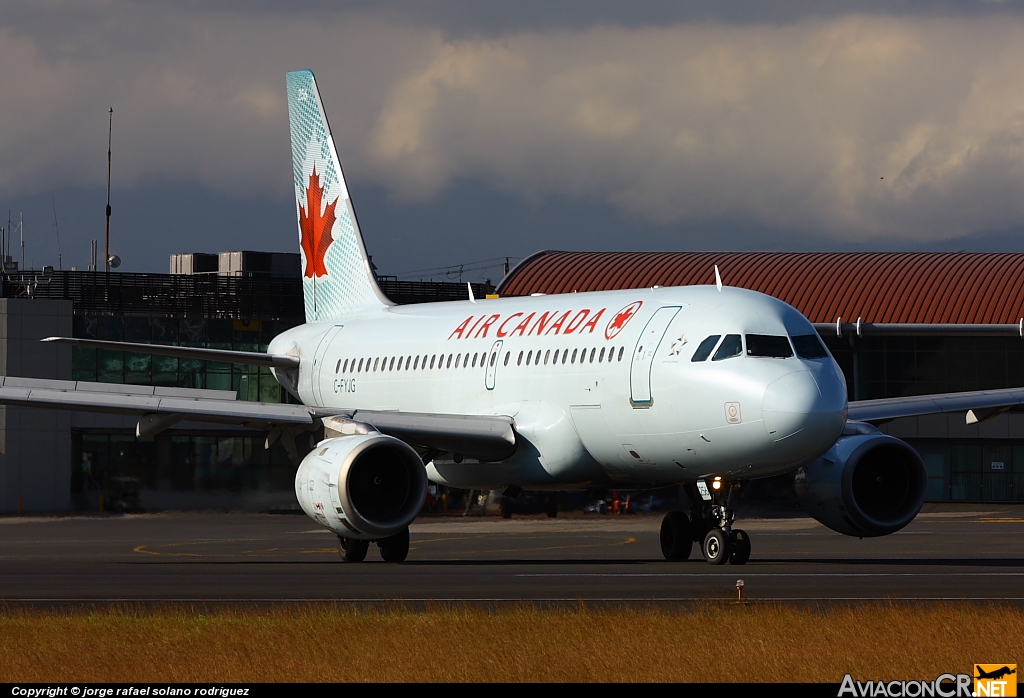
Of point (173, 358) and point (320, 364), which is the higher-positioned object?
point (173, 358)

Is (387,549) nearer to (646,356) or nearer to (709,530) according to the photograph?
(709,530)

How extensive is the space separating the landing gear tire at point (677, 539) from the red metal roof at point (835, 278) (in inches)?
1421

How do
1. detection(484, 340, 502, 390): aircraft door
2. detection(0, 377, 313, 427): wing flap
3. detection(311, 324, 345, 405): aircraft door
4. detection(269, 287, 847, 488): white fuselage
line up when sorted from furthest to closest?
detection(311, 324, 345, 405): aircraft door, detection(484, 340, 502, 390): aircraft door, detection(0, 377, 313, 427): wing flap, detection(269, 287, 847, 488): white fuselage

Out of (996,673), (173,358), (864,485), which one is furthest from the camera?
(173,358)

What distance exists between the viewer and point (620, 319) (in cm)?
2617

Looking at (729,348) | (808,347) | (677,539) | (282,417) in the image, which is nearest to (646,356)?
(729,348)

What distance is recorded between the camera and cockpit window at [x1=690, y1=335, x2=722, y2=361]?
23859mm

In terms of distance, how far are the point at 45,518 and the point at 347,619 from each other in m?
34.3

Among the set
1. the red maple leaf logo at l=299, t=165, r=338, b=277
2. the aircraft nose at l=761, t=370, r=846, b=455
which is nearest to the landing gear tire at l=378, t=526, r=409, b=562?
the aircraft nose at l=761, t=370, r=846, b=455

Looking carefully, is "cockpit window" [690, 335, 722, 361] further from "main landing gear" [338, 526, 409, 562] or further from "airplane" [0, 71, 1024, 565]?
"main landing gear" [338, 526, 409, 562]

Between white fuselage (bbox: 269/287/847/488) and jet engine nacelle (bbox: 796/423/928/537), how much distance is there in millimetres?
2689

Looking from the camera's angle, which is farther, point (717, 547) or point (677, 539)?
point (677, 539)

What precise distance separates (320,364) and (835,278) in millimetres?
34087

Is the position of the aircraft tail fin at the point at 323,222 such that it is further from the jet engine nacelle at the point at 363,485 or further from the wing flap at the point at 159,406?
the jet engine nacelle at the point at 363,485
